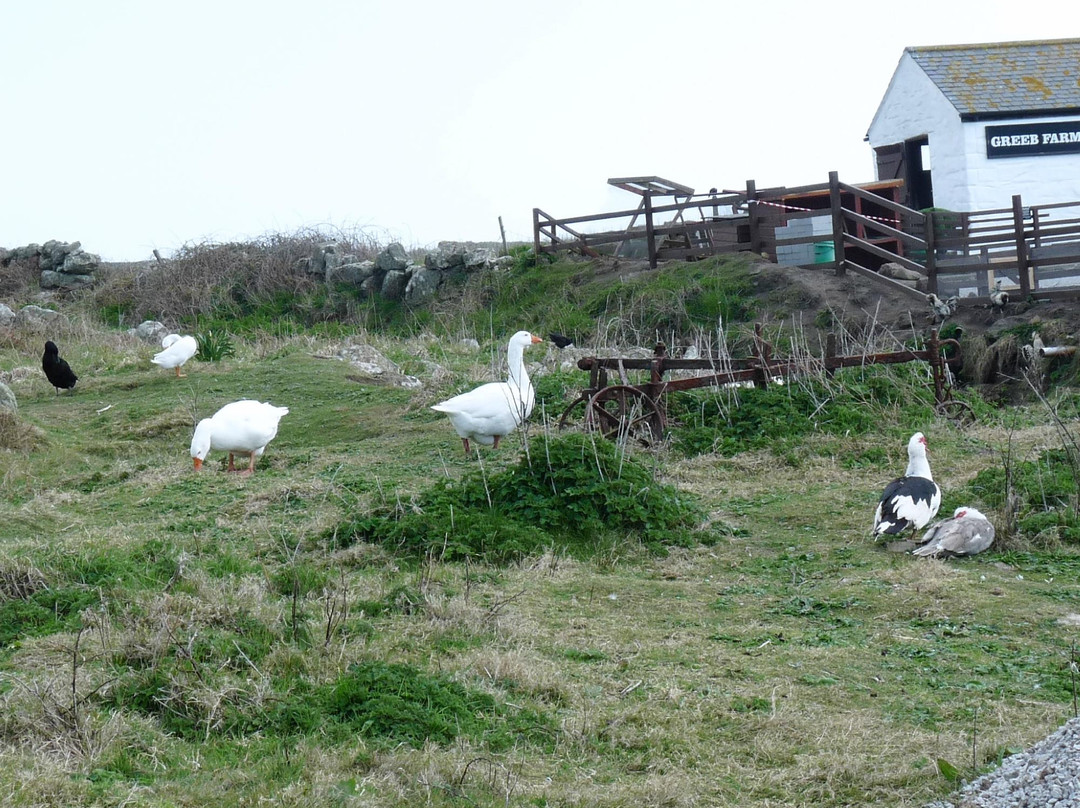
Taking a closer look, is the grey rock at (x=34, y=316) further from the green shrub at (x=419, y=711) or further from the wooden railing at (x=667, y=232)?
the green shrub at (x=419, y=711)

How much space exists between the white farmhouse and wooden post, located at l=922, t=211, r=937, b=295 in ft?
22.8

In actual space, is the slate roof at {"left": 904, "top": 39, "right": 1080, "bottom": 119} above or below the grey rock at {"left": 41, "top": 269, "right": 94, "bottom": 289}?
above

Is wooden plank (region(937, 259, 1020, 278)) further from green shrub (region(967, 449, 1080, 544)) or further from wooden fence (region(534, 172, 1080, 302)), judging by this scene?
green shrub (region(967, 449, 1080, 544))

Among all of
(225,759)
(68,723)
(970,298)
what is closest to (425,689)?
(225,759)

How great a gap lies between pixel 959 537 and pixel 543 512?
2759 mm

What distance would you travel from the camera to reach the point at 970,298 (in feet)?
61.1

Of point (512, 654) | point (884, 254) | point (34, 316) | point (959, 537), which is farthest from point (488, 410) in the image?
point (34, 316)

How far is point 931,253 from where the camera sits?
19688mm

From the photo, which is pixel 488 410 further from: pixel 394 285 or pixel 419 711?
pixel 394 285

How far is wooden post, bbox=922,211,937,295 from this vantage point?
19.6 meters

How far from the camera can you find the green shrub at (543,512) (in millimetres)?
8023

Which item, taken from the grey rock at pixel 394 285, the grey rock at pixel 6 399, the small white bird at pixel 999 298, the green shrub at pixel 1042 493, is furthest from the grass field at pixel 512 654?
the grey rock at pixel 394 285

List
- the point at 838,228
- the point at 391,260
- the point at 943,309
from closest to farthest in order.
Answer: the point at 943,309 < the point at 838,228 < the point at 391,260

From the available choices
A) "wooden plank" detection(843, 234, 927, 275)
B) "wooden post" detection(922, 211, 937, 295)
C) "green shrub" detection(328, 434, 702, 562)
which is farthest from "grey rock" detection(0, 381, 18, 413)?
"wooden plank" detection(843, 234, 927, 275)
